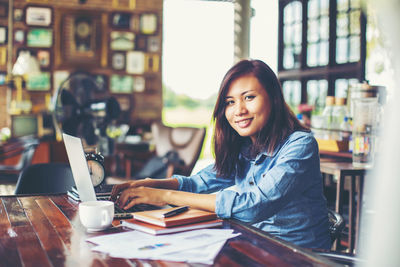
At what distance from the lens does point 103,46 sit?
23.8 ft

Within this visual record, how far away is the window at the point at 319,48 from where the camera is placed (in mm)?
5453

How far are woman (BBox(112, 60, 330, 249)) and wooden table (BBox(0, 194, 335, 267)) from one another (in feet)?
0.40

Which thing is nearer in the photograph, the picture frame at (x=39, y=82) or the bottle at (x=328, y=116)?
the bottle at (x=328, y=116)

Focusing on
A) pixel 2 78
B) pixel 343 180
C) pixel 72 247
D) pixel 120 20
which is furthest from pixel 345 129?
pixel 2 78

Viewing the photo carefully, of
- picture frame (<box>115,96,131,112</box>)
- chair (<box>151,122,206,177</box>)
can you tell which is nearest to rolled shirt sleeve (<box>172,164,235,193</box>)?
chair (<box>151,122,206,177</box>)

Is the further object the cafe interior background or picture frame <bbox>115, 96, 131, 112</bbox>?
picture frame <bbox>115, 96, 131, 112</bbox>

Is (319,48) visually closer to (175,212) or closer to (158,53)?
(158,53)

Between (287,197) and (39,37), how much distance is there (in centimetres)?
652

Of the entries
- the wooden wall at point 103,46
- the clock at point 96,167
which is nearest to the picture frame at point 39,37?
the wooden wall at point 103,46

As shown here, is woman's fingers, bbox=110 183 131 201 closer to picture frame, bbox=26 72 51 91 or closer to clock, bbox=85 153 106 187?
clock, bbox=85 153 106 187

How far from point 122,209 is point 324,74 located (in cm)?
494

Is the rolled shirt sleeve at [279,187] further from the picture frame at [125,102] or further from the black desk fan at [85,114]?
the picture frame at [125,102]

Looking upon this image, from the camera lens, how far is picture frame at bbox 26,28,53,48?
22.7 ft

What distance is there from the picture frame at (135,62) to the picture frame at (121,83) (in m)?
0.14
